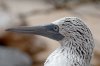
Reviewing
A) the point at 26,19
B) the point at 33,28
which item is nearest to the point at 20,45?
the point at 26,19

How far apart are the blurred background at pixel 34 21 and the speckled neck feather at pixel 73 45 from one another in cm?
365

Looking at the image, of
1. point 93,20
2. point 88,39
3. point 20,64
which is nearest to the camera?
point 88,39

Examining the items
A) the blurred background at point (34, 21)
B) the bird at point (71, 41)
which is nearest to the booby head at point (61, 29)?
the bird at point (71, 41)

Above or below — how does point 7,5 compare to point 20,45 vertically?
above

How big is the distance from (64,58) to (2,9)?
6721 millimetres

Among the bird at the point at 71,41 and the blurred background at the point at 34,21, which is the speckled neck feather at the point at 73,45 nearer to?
the bird at the point at 71,41

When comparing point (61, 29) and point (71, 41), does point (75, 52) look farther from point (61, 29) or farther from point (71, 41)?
point (61, 29)

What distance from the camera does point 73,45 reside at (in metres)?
3.93

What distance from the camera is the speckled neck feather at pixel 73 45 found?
12.7 feet

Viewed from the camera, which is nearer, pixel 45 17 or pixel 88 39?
pixel 88 39

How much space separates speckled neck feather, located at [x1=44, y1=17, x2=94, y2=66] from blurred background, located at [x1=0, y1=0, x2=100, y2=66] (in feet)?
12.0

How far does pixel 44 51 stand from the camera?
8.60m

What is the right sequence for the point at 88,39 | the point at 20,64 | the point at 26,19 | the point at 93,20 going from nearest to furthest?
the point at 88,39 → the point at 20,64 → the point at 26,19 → the point at 93,20

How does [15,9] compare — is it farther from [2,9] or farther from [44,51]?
[44,51]
